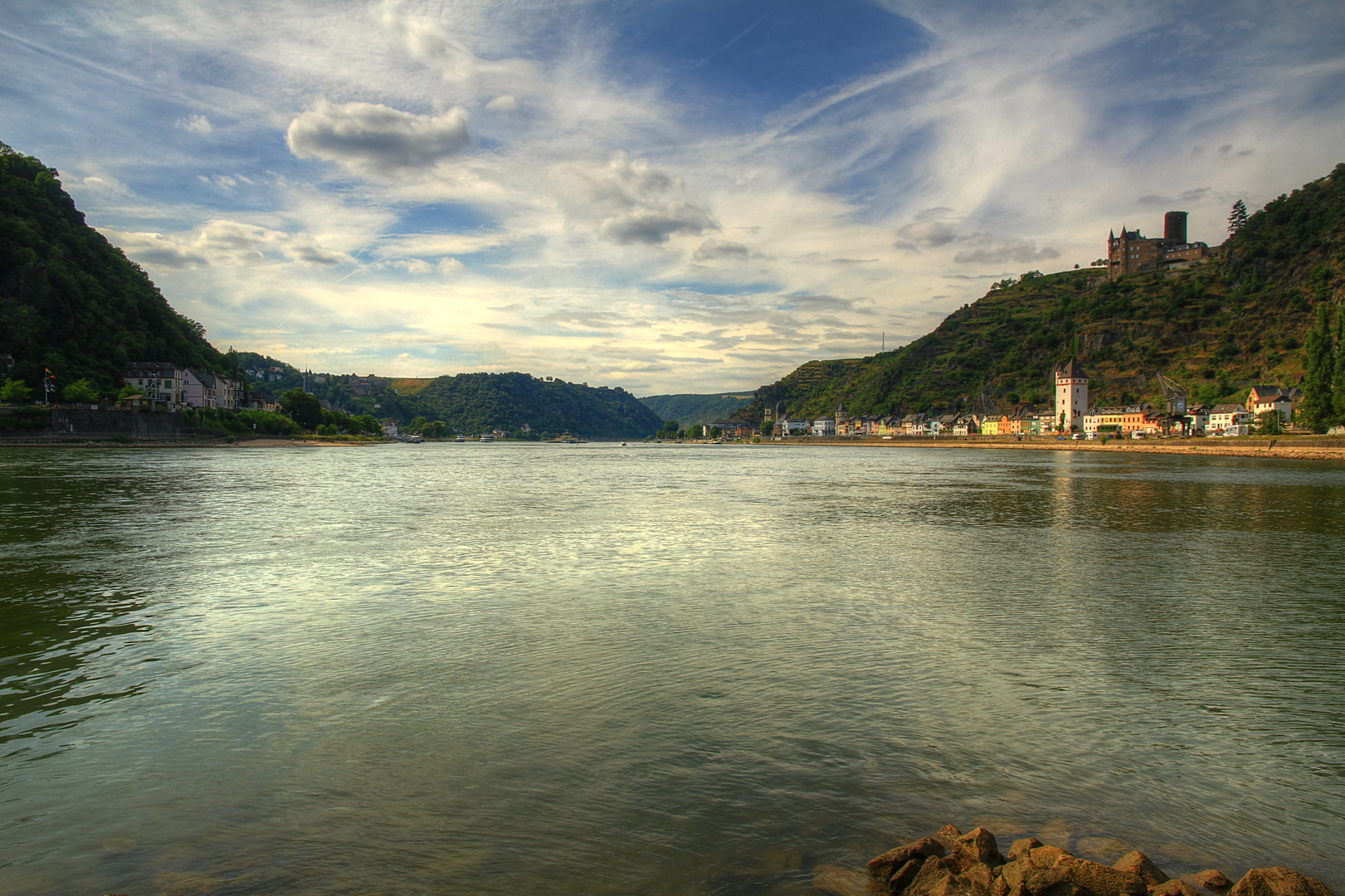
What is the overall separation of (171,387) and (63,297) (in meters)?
18.0

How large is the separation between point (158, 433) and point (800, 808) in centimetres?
11757

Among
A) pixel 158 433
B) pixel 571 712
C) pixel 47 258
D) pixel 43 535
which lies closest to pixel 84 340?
pixel 47 258

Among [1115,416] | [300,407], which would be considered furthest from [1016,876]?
[300,407]

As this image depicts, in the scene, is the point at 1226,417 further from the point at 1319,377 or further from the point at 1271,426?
the point at 1319,377

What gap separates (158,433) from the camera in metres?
96.8

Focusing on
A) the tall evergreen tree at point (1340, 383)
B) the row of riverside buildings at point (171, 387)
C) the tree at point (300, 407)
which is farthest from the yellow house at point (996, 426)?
the row of riverside buildings at point (171, 387)

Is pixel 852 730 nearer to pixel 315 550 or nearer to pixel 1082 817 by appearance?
pixel 1082 817

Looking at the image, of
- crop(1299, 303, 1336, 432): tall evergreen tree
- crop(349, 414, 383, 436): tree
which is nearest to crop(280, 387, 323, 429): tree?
crop(349, 414, 383, 436): tree

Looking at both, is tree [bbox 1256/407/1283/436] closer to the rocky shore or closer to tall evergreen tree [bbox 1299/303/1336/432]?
tall evergreen tree [bbox 1299/303/1336/432]

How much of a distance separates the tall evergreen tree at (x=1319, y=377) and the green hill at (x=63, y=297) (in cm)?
15912

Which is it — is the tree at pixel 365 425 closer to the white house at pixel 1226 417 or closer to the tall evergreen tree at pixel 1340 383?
the tall evergreen tree at pixel 1340 383

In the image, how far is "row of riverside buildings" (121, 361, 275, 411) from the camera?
343 ft

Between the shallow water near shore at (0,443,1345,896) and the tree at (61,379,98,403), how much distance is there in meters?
93.4

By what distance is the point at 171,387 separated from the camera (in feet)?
361
